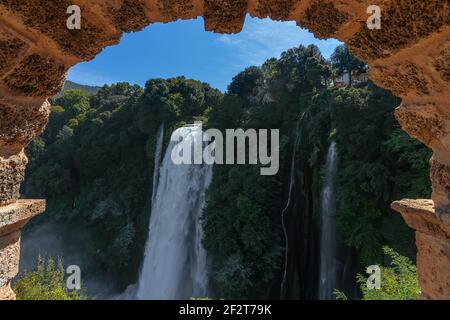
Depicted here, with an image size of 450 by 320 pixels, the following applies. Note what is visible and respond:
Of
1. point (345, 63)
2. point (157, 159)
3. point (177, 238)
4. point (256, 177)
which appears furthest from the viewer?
point (157, 159)

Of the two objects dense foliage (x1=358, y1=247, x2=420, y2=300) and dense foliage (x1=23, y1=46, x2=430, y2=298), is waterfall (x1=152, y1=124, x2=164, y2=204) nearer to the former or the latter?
dense foliage (x1=23, y1=46, x2=430, y2=298)

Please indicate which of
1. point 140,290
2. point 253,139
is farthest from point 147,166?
point 253,139

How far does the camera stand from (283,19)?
159cm

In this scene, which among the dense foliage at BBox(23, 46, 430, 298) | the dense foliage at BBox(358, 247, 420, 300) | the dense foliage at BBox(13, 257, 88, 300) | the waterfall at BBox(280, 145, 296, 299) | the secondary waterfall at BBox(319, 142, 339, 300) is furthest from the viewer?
the waterfall at BBox(280, 145, 296, 299)

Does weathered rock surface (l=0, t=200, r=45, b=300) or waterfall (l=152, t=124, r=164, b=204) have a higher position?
waterfall (l=152, t=124, r=164, b=204)

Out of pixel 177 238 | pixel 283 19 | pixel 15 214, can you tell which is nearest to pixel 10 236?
pixel 15 214

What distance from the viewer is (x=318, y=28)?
1.54 meters

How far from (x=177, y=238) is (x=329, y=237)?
809 centimetres

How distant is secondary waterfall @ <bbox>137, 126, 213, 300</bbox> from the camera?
1468 cm

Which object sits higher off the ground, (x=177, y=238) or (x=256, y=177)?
(x=256, y=177)

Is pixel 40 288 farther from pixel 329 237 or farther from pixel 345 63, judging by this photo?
Result: pixel 345 63

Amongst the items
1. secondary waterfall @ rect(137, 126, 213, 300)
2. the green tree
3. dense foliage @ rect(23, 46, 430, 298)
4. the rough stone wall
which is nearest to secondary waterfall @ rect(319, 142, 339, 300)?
dense foliage @ rect(23, 46, 430, 298)
